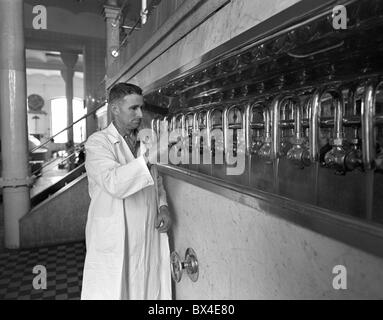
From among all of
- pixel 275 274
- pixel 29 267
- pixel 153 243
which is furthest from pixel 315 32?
pixel 29 267

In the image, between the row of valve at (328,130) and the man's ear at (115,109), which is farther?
the man's ear at (115,109)

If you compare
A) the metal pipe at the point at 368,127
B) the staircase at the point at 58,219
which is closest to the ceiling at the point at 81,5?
the staircase at the point at 58,219

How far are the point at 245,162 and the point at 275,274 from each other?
561 mm

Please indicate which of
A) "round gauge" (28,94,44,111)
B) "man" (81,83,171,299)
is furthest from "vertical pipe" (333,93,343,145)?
"round gauge" (28,94,44,111)

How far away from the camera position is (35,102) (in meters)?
14.7

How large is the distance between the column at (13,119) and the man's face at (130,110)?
232cm

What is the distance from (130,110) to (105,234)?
0.63 m

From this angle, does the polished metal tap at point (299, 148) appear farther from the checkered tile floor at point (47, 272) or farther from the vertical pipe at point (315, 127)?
the checkered tile floor at point (47, 272)

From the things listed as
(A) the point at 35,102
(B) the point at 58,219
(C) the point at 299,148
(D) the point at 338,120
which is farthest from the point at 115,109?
(A) the point at 35,102

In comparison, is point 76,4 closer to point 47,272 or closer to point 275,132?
point 47,272

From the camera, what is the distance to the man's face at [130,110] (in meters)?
1.52

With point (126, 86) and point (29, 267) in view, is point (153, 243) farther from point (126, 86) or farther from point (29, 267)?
point (29, 267)

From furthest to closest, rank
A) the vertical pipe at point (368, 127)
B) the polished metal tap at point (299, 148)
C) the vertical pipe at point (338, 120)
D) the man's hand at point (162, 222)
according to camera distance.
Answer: the man's hand at point (162, 222) → the polished metal tap at point (299, 148) → the vertical pipe at point (338, 120) → the vertical pipe at point (368, 127)

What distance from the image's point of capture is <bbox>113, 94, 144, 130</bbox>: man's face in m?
1.52
